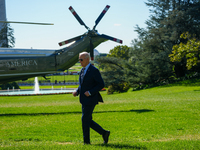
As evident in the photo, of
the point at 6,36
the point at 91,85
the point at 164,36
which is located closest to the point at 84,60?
the point at 91,85

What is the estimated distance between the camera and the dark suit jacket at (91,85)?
5.61m

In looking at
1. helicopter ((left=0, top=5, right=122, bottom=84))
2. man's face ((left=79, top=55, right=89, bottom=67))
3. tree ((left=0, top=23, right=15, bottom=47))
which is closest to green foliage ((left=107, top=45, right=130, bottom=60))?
tree ((left=0, top=23, right=15, bottom=47))

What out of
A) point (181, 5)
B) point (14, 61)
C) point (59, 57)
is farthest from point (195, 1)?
point (14, 61)

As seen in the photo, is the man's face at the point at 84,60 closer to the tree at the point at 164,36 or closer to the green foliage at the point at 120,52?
the tree at the point at 164,36

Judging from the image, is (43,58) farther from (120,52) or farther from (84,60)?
(120,52)

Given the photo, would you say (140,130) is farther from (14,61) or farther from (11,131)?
(14,61)

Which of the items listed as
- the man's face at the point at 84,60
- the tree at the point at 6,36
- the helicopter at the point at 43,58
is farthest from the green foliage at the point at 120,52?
the man's face at the point at 84,60

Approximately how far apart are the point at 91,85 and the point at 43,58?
479 inches

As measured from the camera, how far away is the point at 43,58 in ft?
56.3

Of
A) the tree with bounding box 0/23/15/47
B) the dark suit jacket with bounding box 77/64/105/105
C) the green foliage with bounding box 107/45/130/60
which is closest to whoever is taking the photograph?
the dark suit jacket with bounding box 77/64/105/105

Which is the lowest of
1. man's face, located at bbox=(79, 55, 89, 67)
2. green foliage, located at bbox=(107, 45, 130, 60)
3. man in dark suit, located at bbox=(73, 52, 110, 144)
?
man in dark suit, located at bbox=(73, 52, 110, 144)

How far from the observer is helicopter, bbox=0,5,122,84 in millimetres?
15641

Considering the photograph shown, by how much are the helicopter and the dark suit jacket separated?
1124 cm

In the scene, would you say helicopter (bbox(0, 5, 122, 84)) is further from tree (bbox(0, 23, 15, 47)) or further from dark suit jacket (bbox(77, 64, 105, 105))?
tree (bbox(0, 23, 15, 47))
